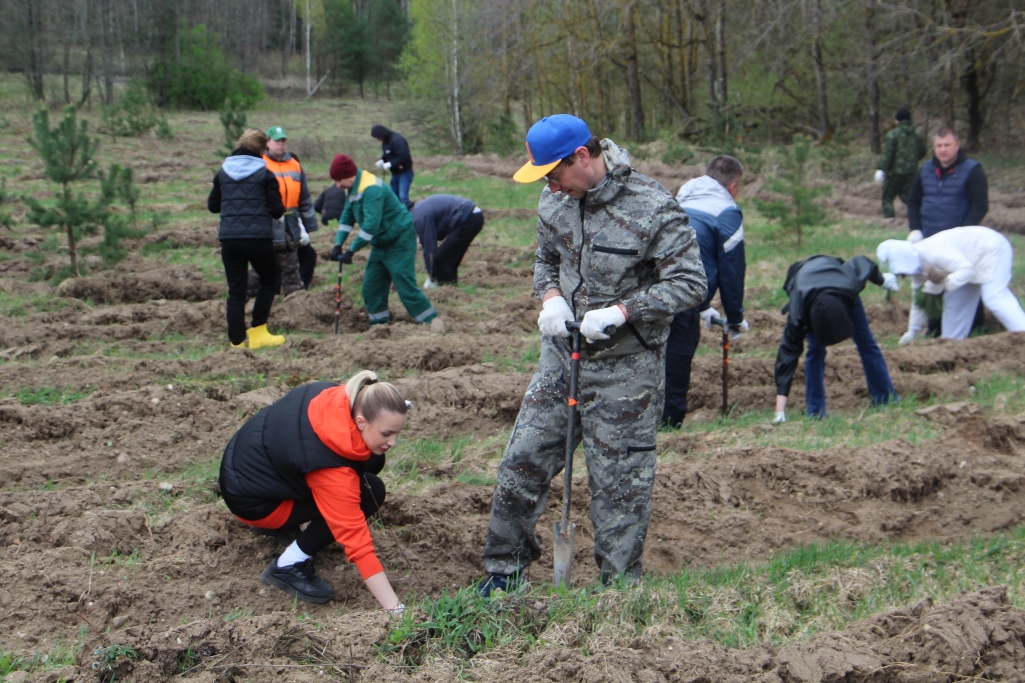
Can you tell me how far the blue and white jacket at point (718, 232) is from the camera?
589cm

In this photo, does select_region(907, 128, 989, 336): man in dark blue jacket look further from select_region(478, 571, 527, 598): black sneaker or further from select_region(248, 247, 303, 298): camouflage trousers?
select_region(478, 571, 527, 598): black sneaker

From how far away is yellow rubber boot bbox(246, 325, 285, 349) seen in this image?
820 centimetres

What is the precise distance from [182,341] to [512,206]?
372 inches

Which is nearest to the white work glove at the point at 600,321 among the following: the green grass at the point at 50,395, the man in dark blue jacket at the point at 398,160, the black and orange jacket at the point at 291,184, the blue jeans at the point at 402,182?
the green grass at the point at 50,395

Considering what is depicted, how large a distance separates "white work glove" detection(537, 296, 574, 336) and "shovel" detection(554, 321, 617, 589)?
0.03 meters

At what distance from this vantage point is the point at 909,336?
8508 mm

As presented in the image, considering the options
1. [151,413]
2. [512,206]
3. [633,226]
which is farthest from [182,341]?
[512,206]

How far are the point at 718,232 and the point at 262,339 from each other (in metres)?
4.22

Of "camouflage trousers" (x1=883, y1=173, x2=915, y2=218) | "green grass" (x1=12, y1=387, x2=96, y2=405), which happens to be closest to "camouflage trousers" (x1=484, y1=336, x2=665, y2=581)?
"green grass" (x1=12, y1=387, x2=96, y2=405)

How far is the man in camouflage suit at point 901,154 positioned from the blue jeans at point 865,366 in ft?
25.1

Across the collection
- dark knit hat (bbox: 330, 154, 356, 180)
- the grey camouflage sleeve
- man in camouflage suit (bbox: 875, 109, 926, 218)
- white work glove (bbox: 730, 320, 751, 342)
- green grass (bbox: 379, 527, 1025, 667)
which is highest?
man in camouflage suit (bbox: 875, 109, 926, 218)

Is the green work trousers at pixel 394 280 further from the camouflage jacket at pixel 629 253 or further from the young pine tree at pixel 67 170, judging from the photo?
the camouflage jacket at pixel 629 253

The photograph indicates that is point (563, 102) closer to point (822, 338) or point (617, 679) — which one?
point (822, 338)

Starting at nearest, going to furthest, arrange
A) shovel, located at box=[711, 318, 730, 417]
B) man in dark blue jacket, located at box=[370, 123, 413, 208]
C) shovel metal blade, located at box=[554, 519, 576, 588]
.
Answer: shovel metal blade, located at box=[554, 519, 576, 588], shovel, located at box=[711, 318, 730, 417], man in dark blue jacket, located at box=[370, 123, 413, 208]
